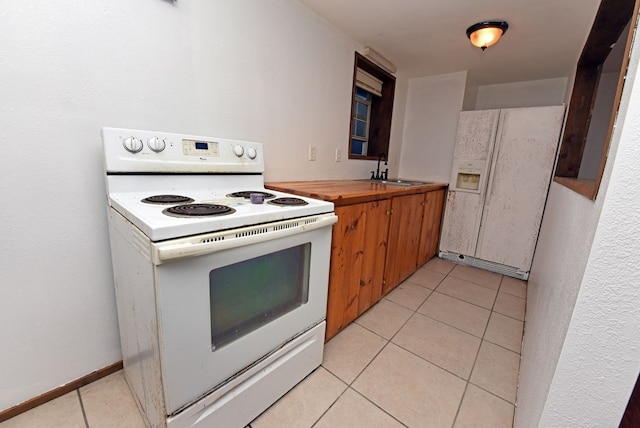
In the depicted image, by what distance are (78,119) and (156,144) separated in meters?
0.28

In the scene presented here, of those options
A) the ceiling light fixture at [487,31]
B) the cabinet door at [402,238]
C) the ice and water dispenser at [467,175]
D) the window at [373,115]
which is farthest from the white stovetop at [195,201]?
the ice and water dispenser at [467,175]

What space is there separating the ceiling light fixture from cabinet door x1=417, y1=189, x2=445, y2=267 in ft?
4.03

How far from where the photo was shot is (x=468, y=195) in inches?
111

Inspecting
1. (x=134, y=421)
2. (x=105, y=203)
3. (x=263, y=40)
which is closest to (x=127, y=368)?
(x=134, y=421)

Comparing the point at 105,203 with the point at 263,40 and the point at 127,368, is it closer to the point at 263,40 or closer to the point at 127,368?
the point at 127,368

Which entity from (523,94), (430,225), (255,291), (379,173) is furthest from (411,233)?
(523,94)

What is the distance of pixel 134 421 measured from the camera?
1.06 meters

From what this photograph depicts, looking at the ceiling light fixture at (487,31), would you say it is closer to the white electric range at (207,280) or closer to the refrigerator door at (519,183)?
the refrigerator door at (519,183)

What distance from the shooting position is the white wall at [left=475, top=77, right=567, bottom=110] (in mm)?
2838

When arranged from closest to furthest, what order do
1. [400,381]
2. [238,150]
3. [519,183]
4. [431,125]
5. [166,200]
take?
[166,200], [400,381], [238,150], [519,183], [431,125]

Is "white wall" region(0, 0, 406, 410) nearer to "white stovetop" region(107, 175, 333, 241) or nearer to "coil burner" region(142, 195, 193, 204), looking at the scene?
"white stovetop" region(107, 175, 333, 241)

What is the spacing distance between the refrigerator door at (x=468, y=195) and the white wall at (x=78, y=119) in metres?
2.25

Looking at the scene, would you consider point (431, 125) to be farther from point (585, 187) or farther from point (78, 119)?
point (78, 119)

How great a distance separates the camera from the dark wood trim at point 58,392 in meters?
1.05
